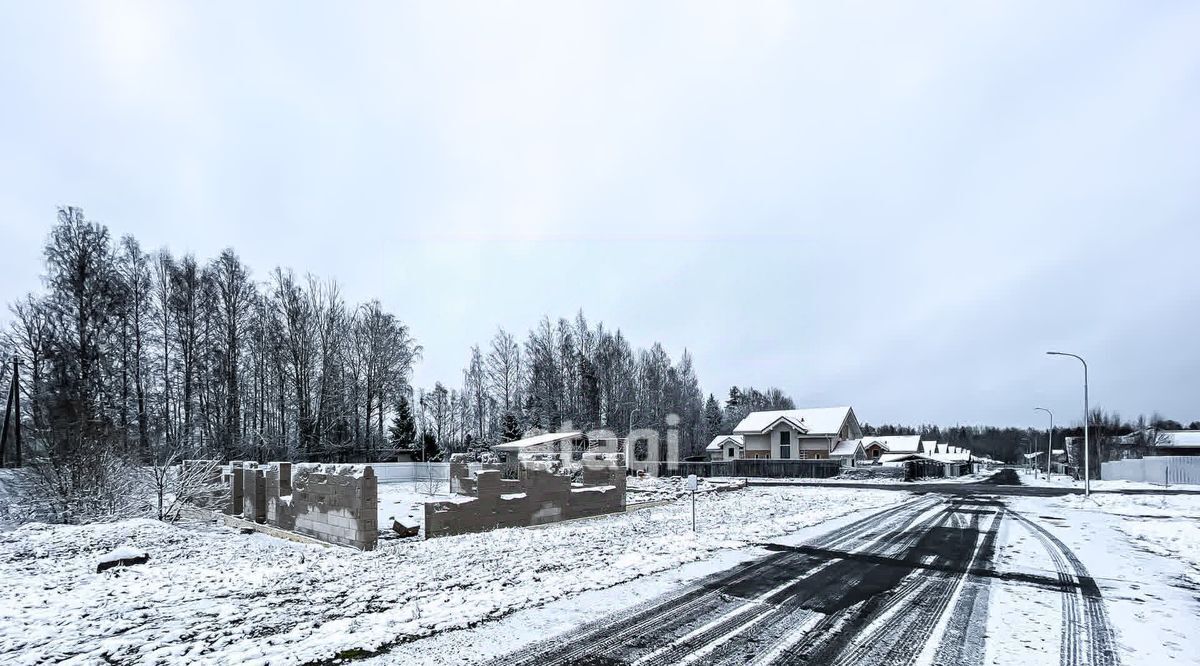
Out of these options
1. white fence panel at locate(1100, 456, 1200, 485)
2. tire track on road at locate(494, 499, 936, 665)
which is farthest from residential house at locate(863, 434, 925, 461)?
tire track on road at locate(494, 499, 936, 665)

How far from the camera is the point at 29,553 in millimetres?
11055

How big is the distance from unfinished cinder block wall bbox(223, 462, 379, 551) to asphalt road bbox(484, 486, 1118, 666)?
7.00 meters

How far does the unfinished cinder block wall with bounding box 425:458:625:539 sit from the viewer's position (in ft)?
45.1

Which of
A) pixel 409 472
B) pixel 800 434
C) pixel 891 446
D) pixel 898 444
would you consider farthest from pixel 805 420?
pixel 409 472

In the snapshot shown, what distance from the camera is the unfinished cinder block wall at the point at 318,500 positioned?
11.6 meters

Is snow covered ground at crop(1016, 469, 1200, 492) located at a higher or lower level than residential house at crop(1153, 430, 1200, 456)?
higher

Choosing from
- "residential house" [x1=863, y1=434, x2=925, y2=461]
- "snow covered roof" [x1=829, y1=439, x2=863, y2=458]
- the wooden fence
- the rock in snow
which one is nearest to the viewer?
the rock in snow

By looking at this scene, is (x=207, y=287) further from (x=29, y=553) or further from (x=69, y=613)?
(x=69, y=613)

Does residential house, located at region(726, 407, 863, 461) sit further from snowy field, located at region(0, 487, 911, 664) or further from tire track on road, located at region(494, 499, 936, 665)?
tire track on road, located at region(494, 499, 936, 665)

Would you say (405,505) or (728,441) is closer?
(405,505)

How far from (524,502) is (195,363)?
3135 cm

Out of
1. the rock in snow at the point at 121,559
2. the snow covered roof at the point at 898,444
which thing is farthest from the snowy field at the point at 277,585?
the snow covered roof at the point at 898,444

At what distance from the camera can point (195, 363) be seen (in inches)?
1405

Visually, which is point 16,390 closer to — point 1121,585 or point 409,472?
point 409,472
